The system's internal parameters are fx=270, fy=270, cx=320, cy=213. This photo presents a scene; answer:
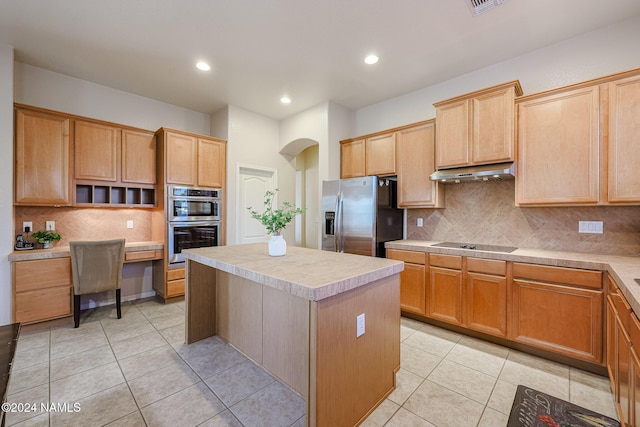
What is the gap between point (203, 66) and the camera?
3.26m

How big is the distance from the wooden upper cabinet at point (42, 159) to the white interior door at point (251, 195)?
216cm

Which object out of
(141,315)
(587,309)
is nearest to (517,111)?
(587,309)

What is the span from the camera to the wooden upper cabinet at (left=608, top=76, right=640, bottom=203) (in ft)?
7.11

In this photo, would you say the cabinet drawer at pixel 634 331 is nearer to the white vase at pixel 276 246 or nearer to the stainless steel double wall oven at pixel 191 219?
the white vase at pixel 276 246

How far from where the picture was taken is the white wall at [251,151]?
4496 mm

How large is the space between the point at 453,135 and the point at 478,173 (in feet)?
1.78

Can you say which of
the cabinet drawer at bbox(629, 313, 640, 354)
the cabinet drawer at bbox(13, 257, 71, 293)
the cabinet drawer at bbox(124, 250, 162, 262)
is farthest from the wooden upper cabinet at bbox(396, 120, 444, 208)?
the cabinet drawer at bbox(13, 257, 71, 293)

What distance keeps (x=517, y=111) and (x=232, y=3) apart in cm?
285

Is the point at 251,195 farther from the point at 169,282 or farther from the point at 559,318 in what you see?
the point at 559,318

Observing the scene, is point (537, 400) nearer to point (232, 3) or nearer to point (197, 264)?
point (197, 264)

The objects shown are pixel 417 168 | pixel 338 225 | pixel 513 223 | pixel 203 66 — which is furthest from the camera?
pixel 338 225

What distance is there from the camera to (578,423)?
165cm

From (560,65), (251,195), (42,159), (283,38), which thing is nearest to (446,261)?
(560,65)

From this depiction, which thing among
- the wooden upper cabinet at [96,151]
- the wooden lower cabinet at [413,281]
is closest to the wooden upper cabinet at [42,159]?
the wooden upper cabinet at [96,151]
